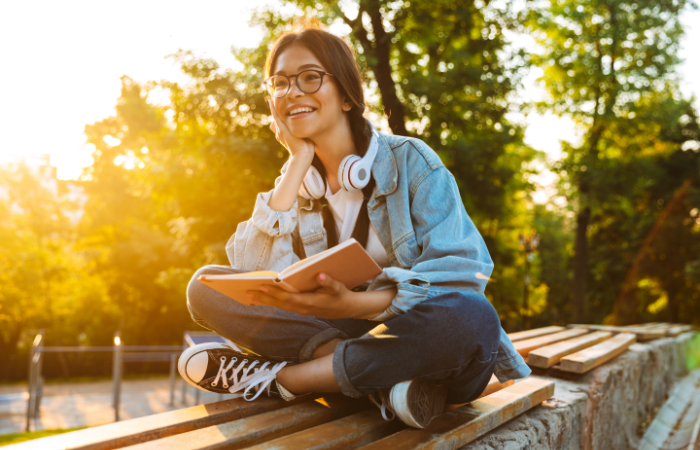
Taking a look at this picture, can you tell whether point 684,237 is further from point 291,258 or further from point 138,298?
point 138,298

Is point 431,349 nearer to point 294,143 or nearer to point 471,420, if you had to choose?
point 471,420

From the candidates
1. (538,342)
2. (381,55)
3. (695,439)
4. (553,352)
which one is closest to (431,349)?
(553,352)

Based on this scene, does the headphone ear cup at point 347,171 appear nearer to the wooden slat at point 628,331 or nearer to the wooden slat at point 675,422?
the wooden slat at point 675,422

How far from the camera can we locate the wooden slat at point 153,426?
3.92 feet

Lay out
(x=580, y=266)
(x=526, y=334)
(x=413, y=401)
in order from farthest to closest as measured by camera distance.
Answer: (x=580, y=266)
(x=526, y=334)
(x=413, y=401)

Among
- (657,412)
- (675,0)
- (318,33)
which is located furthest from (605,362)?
(675,0)

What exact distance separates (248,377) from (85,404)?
13.6 meters

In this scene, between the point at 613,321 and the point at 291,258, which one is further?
the point at 613,321

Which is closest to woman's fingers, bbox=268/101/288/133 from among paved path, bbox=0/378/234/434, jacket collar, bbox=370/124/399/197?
jacket collar, bbox=370/124/399/197

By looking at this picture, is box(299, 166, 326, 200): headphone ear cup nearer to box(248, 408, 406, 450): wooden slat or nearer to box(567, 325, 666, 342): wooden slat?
box(248, 408, 406, 450): wooden slat

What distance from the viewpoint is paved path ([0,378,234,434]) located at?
10641 mm

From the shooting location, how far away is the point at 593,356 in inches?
108

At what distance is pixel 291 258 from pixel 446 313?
76cm

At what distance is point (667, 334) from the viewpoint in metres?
5.75
